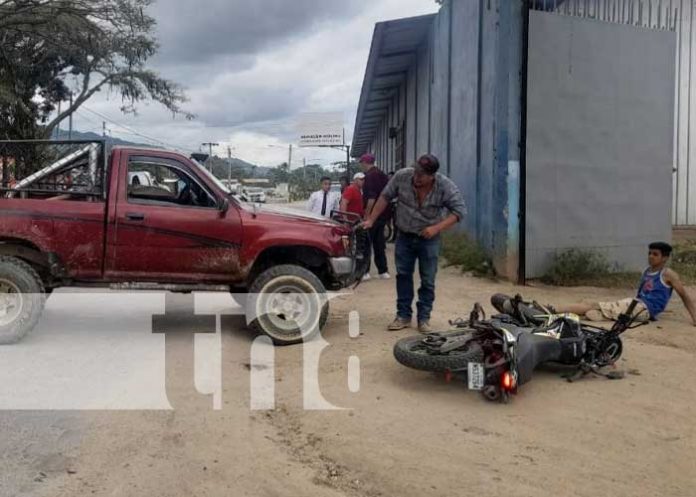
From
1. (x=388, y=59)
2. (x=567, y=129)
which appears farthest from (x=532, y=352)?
(x=388, y=59)

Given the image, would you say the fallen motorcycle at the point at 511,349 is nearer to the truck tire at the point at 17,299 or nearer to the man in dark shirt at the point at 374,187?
the truck tire at the point at 17,299

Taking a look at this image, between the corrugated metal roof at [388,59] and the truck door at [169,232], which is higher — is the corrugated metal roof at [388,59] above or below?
above

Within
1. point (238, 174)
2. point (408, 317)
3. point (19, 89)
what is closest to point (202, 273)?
point (408, 317)

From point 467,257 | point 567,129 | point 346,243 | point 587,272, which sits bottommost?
point 587,272

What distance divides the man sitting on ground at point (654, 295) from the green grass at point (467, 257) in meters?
2.97

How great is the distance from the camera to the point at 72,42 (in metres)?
17.2

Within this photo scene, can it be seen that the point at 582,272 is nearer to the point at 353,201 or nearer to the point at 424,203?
the point at 353,201

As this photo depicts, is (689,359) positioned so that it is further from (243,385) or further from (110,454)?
(110,454)

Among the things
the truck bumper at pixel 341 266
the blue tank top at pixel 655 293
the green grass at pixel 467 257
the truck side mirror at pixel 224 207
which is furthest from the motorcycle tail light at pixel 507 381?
the green grass at pixel 467 257

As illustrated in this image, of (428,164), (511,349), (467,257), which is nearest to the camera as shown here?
(511,349)

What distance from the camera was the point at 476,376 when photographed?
4.54 metres

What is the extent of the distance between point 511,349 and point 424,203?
2331mm

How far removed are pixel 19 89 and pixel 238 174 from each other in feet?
213

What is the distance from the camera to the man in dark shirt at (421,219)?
6.47 metres
